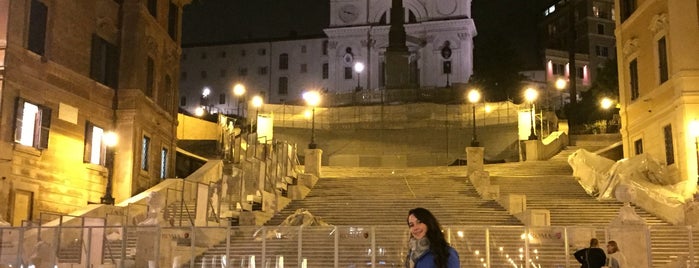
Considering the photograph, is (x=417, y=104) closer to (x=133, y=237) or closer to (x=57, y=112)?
(x=57, y=112)

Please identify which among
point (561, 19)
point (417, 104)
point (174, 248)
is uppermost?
point (561, 19)

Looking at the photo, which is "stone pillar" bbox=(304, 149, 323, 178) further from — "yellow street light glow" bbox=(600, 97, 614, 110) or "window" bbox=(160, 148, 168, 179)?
"yellow street light glow" bbox=(600, 97, 614, 110)

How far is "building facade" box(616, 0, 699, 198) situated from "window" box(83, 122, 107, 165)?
835 inches

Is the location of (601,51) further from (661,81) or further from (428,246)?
(428,246)

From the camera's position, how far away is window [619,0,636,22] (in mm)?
33862

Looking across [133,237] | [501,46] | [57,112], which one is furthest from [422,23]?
[133,237]

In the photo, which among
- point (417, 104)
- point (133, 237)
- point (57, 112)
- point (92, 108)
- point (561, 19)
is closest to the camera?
point (133, 237)

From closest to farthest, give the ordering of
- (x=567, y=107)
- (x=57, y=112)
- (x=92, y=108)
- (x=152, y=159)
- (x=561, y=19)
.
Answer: (x=57, y=112) → (x=92, y=108) → (x=152, y=159) → (x=567, y=107) → (x=561, y=19)

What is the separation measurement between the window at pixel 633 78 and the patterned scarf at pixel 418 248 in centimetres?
2999

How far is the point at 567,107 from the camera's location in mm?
67562

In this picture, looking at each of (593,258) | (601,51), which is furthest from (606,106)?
(601,51)

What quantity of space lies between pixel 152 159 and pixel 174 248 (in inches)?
623

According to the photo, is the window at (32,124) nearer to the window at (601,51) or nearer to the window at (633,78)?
the window at (633,78)

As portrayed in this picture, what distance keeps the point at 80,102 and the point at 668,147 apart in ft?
73.0
